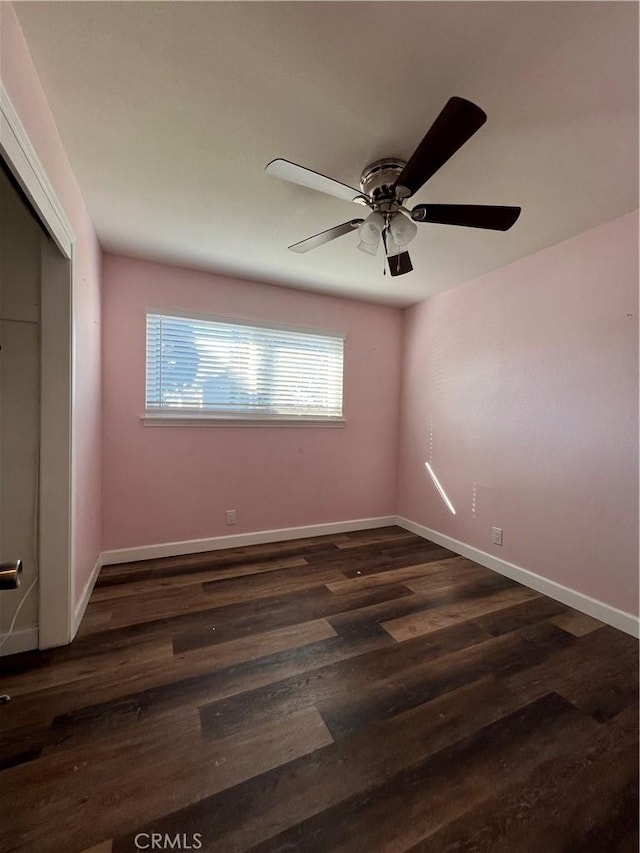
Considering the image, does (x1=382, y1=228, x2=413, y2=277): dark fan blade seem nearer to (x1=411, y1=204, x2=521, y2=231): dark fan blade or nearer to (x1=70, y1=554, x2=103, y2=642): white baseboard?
(x1=411, y1=204, x2=521, y2=231): dark fan blade

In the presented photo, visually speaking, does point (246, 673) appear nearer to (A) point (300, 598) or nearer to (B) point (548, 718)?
(A) point (300, 598)

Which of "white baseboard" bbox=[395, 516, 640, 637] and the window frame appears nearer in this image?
"white baseboard" bbox=[395, 516, 640, 637]

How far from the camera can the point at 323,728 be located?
127cm

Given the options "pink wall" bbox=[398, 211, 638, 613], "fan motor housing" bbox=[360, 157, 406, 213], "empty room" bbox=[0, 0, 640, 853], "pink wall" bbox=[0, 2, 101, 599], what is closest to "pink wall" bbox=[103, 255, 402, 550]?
"empty room" bbox=[0, 0, 640, 853]

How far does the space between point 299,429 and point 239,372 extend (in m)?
0.77

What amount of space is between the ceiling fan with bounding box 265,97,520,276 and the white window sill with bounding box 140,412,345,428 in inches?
62.3

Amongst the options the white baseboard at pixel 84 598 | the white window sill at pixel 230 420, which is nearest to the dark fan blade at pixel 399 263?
the white window sill at pixel 230 420

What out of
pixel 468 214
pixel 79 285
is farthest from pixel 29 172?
pixel 468 214

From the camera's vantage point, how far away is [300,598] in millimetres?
2166

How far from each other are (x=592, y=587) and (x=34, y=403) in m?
3.31

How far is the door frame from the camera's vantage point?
5.24 feet

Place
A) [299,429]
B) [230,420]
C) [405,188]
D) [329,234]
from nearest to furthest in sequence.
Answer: [405,188], [329,234], [230,420], [299,429]

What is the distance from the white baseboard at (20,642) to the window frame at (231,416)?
1452 mm

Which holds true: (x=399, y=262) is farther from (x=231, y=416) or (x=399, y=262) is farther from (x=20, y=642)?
(x=20, y=642)
